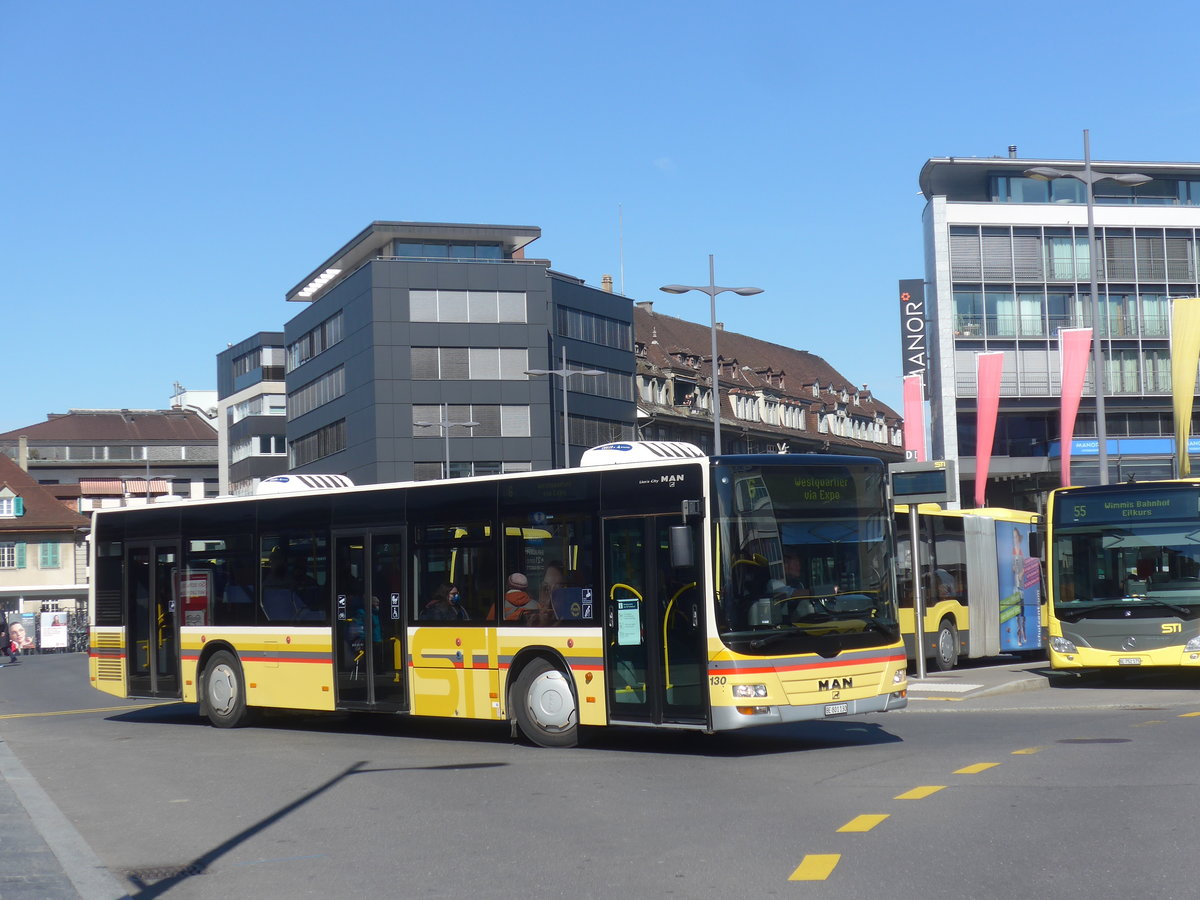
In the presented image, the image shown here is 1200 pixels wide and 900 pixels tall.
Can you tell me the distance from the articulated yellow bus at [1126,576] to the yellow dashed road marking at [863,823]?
12371 mm

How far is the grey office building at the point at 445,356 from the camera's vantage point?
75.4 metres

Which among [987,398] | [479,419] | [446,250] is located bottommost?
[987,398]

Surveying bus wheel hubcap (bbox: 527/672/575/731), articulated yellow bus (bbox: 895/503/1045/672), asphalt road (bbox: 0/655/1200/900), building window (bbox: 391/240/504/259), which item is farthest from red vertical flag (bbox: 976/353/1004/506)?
building window (bbox: 391/240/504/259)

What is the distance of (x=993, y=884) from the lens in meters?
7.74

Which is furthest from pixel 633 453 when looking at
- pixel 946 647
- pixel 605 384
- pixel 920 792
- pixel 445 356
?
pixel 605 384

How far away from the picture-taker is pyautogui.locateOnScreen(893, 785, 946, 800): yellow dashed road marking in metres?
10.8

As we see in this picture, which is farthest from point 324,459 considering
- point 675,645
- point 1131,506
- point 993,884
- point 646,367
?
point 993,884

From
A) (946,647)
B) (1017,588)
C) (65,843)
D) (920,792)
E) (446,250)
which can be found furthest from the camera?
(446,250)

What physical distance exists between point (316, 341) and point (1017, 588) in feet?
198

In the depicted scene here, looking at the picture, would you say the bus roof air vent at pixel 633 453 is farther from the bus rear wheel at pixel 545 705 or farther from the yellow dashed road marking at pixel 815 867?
the yellow dashed road marking at pixel 815 867

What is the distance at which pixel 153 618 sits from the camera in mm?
20750

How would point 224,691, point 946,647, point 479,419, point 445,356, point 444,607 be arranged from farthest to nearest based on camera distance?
point 479,419 → point 445,356 → point 946,647 → point 224,691 → point 444,607

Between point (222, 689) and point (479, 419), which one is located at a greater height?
point (479, 419)

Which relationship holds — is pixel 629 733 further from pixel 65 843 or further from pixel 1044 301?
pixel 1044 301
